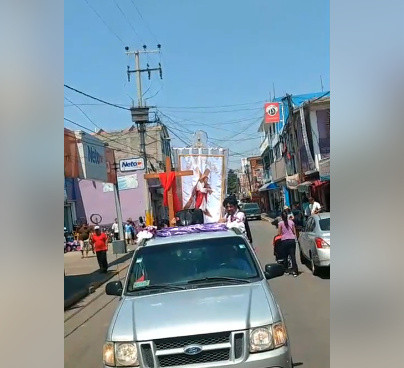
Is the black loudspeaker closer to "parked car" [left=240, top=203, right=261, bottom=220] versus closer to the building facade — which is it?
the building facade

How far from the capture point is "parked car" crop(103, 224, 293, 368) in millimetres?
3551

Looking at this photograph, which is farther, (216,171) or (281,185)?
(281,185)

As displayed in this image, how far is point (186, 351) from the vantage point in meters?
3.53

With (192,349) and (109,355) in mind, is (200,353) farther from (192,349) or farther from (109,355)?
(109,355)

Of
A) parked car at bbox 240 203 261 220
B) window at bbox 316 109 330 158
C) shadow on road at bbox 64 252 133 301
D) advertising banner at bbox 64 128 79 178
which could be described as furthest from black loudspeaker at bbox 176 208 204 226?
parked car at bbox 240 203 261 220

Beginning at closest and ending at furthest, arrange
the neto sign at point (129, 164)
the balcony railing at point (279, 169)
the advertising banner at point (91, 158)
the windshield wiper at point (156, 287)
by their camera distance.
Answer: the windshield wiper at point (156, 287) → the advertising banner at point (91, 158) → the neto sign at point (129, 164) → the balcony railing at point (279, 169)

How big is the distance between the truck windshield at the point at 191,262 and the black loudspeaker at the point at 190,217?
3.68m

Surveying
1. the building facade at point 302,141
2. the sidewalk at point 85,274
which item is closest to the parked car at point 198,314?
the sidewalk at point 85,274

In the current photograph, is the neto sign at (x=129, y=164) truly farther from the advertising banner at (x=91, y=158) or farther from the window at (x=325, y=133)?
the window at (x=325, y=133)

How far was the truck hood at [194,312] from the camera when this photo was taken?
3.63 m

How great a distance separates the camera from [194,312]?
3789mm
